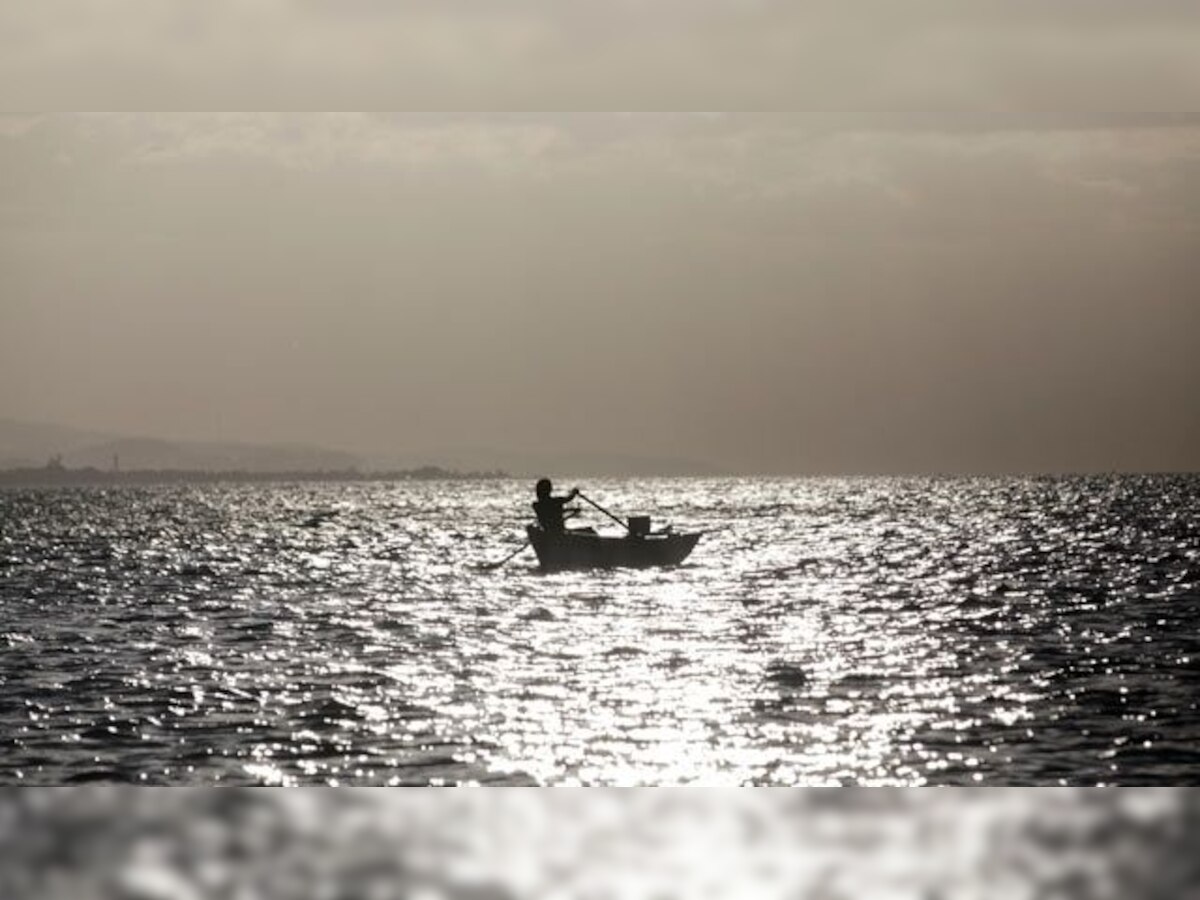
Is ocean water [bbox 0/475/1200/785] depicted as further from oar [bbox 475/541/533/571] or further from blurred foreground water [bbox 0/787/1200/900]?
blurred foreground water [bbox 0/787/1200/900]

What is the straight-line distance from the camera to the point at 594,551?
25.5 meters

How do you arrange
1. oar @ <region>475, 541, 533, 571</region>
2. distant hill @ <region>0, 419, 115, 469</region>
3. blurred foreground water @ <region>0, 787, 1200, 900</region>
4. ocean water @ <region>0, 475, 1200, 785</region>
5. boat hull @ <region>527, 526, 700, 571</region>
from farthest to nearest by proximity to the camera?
oar @ <region>475, 541, 533, 571</region> < boat hull @ <region>527, 526, 700, 571</region> < distant hill @ <region>0, 419, 115, 469</region> < ocean water @ <region>0, 475, 1200, 785</region> < blurred foreground water @ <region>0, 787, 1200, 900</region>

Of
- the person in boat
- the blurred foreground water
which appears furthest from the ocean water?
the blurred foreground water

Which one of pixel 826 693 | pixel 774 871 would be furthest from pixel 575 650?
pixel 774 871

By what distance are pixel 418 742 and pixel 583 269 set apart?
11.4ft

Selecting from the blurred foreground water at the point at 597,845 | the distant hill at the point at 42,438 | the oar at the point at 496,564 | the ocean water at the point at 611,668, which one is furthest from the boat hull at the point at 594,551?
the blurred foreground water at the point at 597,845

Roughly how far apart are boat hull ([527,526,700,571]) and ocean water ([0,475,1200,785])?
0.20m

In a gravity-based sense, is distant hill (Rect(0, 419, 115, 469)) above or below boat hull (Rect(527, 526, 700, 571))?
above

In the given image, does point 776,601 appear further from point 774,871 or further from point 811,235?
point 774,871

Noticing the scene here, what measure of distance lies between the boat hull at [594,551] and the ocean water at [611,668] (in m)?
0.20

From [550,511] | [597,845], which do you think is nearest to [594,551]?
[550,511]

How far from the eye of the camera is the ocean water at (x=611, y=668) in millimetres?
13266

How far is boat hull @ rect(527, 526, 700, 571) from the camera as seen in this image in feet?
83.1

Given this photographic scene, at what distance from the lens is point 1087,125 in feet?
43.8
